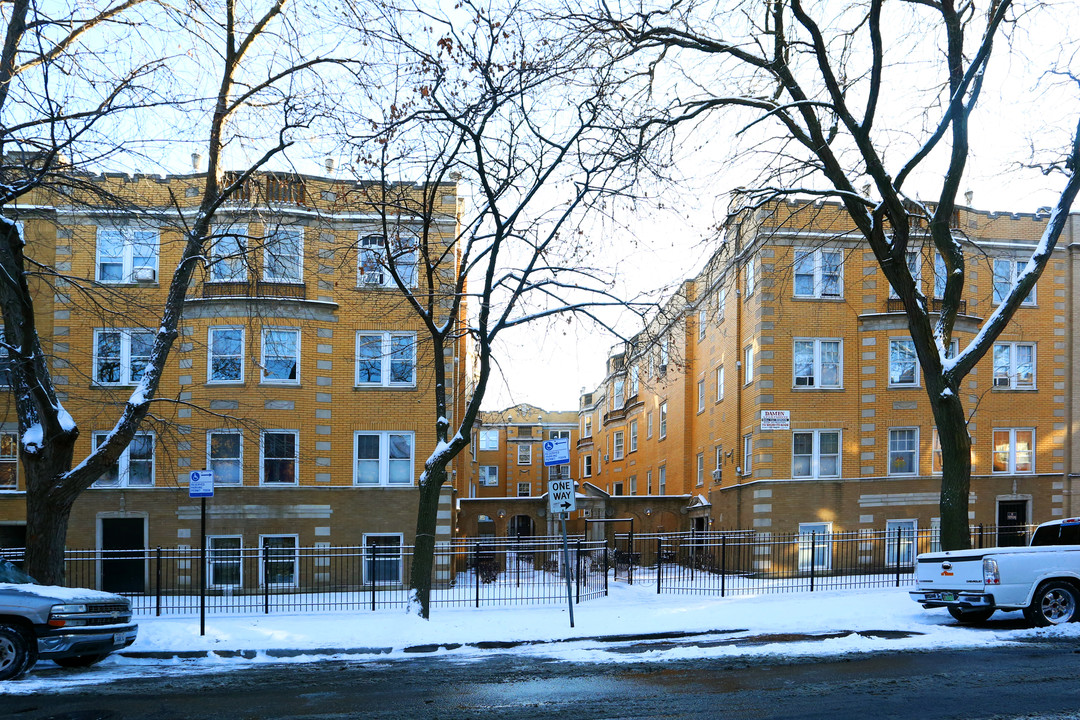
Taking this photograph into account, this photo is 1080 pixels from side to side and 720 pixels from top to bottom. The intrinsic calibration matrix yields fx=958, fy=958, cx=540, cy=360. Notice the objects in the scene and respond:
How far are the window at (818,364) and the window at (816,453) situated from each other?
1.56 metres

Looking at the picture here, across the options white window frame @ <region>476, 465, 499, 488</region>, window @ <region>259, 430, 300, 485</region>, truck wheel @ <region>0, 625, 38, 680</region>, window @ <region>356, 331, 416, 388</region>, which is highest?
window @ <region>356, 331, 416, 388</region>

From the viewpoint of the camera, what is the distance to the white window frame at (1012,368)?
3097 centimetres

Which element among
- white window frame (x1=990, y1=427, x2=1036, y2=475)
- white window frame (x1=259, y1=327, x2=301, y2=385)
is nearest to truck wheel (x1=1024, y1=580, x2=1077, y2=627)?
white window frame (x1=990, y1=427, x2=1036, y2=475)

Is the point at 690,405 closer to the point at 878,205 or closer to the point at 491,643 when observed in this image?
the point at 878,205

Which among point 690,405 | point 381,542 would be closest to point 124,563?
point 381,542

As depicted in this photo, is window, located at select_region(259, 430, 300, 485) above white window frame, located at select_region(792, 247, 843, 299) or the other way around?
the other way around

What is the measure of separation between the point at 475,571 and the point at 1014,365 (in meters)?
20.3

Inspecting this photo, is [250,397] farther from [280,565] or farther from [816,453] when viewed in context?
[816,453]

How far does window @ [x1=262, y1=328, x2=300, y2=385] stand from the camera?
2702 centimetres

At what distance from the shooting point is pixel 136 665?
44.8ft

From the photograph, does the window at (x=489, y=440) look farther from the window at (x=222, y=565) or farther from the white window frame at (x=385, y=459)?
the window at (x=222, y=565)

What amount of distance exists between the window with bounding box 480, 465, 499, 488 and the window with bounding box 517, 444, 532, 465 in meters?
1.98

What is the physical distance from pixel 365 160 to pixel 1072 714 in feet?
42.1

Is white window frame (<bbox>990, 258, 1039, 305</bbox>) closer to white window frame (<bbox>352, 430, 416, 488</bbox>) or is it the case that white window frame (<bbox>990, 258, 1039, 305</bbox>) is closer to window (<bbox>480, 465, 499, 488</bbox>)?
white window frame (<bbox>352, 430, 416, 488</bbox>)
